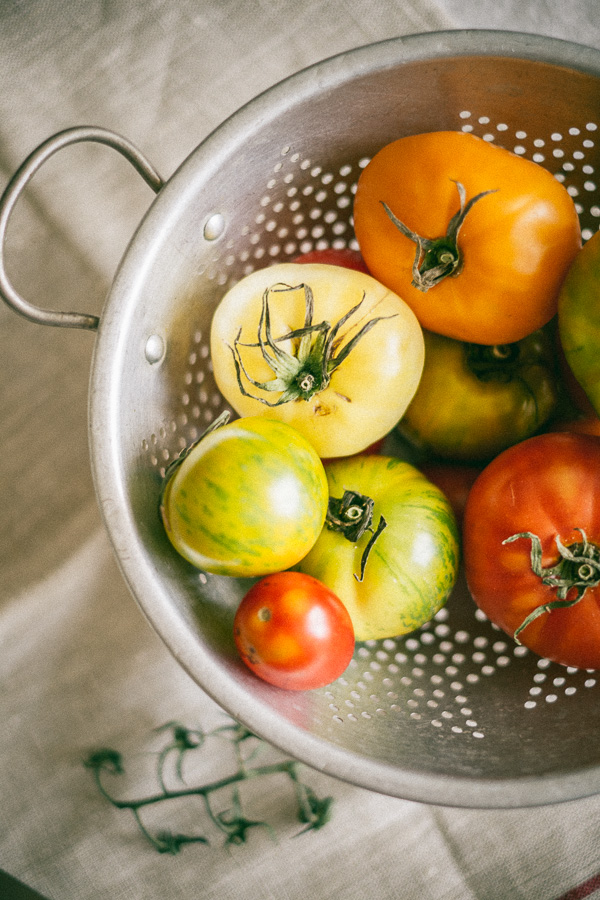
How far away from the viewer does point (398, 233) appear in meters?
0.56

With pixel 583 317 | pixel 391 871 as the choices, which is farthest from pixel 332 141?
pixel 391 871

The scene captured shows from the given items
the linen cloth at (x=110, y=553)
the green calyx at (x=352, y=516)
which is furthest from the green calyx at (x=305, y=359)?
the linen cloth at (x=110, y=553)

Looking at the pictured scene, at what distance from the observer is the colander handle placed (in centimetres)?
49

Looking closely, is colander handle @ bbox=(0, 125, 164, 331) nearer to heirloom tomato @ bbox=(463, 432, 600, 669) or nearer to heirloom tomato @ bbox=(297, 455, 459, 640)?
heirloom tomato @ bbox=(297, 455, 459, 640)

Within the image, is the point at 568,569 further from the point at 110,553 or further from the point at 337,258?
the point at 110,553

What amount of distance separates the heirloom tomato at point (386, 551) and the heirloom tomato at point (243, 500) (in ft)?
0.21

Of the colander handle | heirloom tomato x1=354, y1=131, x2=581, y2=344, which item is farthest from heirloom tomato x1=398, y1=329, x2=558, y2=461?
the colander handle

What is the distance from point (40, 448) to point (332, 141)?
473mm

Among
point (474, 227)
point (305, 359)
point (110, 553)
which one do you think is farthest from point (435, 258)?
point (110, 553)

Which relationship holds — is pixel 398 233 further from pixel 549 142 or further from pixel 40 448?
pixel 40 448

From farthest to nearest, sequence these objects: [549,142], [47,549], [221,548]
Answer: [47,549]
[549,142]
[221,548]

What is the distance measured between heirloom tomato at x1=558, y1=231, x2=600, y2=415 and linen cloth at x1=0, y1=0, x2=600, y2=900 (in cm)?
46

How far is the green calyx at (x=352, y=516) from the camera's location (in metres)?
0.57

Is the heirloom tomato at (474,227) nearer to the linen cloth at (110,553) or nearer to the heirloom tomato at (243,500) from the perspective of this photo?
the heirloom tomato at (243,500)
